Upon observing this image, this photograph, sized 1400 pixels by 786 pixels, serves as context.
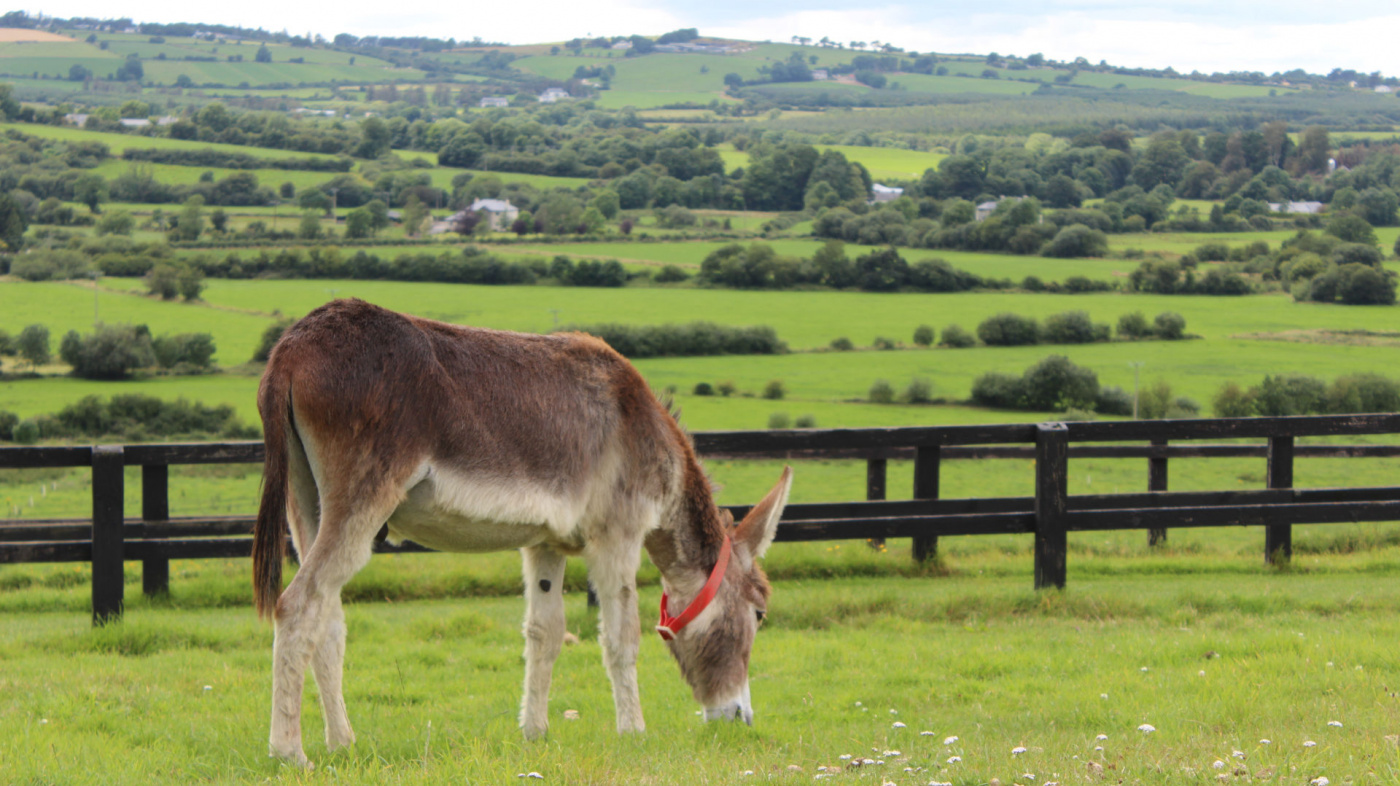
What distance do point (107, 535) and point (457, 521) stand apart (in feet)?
14.6

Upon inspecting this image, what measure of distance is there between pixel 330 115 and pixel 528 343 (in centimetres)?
20729

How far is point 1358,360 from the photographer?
77.0 m

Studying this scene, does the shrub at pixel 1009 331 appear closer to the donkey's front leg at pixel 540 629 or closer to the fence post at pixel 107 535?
the fence post at pixel 107 535

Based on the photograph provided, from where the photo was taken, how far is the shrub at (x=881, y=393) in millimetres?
67088

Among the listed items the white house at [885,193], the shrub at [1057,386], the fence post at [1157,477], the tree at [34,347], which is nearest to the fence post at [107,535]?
the fence post at [1157,477]

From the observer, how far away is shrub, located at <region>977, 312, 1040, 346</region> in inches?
3546

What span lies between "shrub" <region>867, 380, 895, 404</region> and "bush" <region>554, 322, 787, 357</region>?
50.8 feet

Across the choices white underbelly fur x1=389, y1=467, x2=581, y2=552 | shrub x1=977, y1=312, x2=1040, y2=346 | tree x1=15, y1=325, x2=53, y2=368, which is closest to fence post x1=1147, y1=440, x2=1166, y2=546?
white underbelly fur x1=389, y1=467, x2=581, y2=552

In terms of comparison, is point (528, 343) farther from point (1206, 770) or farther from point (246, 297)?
point (246, 297)

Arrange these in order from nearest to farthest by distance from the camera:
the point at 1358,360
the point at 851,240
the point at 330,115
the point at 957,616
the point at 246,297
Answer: the point at 957,616 → the point at 1358,360 → the point at 246,297 → the point at 851,240 → the point at 330,115

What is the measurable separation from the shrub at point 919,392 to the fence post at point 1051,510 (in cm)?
5800

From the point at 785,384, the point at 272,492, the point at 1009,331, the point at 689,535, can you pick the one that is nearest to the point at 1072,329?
the point at 1009,331

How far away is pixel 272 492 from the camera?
4.34 meters

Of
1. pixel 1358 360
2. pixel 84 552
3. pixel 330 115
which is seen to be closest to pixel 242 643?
pixel 84 552
